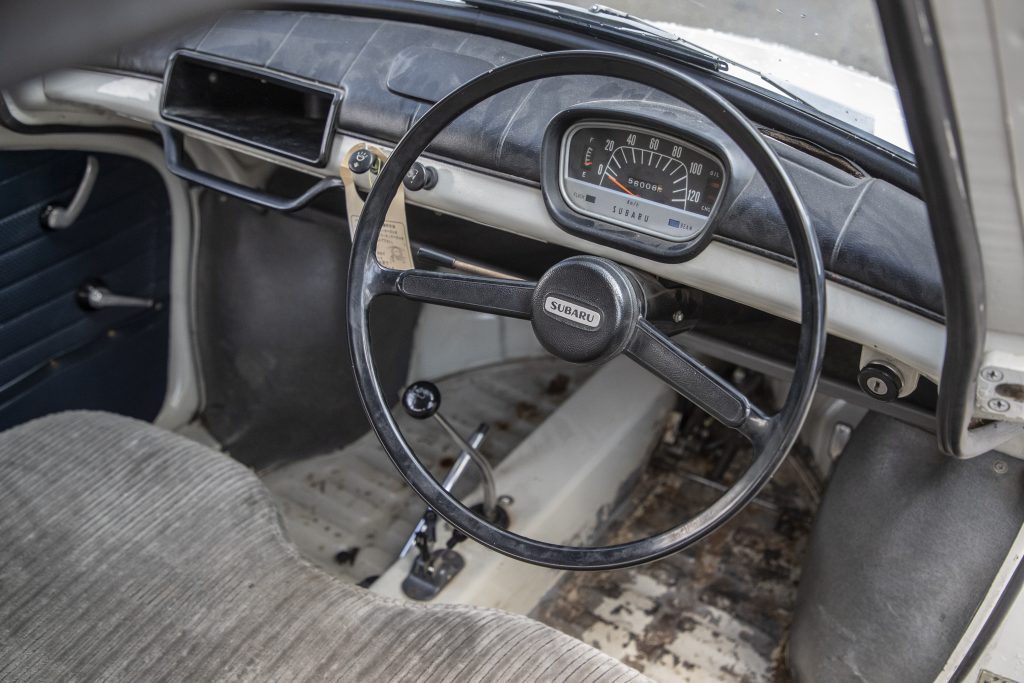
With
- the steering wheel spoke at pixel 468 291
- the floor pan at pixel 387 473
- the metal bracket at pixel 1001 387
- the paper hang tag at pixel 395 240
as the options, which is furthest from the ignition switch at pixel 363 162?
the metal bracket at pixel 1001 387

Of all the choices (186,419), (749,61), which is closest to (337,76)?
(749,61)

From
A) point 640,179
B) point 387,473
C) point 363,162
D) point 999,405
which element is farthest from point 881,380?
point 387,473

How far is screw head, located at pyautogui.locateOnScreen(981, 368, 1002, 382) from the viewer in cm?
98

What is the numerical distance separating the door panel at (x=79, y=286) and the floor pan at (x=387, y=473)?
416 mm

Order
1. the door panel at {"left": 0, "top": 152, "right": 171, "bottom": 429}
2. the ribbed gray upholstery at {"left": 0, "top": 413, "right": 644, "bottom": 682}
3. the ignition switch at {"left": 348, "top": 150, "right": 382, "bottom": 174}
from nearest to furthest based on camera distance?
the ribbed gray upholstery at {"left": 0, "top": 413, "right": 644, "bottom": 682} → the ignition switch at {"left": 348, "top": 150, "right": 382, "bottom": 174} → the door panel at {"left": 0, "top": 152, "right": 171, "bottom": 429}

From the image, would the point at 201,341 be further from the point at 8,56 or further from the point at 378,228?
the point at 8,56

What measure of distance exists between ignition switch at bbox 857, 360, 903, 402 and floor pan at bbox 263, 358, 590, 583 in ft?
3.45

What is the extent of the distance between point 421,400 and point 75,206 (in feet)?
3.08

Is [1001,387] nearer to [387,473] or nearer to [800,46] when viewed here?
[800,46]

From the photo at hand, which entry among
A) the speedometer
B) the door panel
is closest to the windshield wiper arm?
the speedometer

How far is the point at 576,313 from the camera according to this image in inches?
42.5

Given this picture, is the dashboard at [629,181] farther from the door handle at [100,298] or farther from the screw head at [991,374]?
the door handle at [100,298]

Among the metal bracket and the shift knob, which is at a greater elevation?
the metal bracket

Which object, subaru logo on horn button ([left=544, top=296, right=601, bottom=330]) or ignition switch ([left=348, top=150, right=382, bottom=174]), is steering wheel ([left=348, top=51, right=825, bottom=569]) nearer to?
subaru logo on horn button ([left=544, top=296, right=601, bottom=330])
